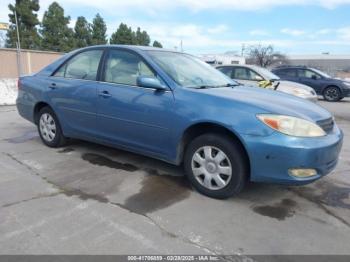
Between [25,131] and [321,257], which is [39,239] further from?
[25,131]

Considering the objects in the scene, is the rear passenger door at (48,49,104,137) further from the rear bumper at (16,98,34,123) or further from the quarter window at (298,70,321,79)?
the quarter window at (298,70,321,79)

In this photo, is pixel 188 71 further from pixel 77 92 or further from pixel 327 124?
pixel 327 124

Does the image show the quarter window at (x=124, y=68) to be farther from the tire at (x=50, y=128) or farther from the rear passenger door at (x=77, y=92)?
the tire at (x=50, y=128)

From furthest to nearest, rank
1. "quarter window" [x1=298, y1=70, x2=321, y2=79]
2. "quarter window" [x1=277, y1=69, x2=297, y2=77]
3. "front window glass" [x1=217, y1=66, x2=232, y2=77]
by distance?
"quarter window" [x1=277, y1=69, x2=297, y2=77], "quarter window" [x1=298, y1=70, x2=321, y2=79], "front window glass" [x1=217, y1=66, x2=232, y2=77]

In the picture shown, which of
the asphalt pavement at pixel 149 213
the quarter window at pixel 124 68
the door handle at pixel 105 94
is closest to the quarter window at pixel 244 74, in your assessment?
the asphalt pavement at pixel 149 213

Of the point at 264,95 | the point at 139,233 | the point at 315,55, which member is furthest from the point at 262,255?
the point at 315,55

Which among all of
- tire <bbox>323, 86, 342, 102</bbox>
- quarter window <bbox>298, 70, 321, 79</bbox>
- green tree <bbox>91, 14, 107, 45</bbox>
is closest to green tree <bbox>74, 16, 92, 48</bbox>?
green tree <bbox>91, 14, 107, 45</bbox>

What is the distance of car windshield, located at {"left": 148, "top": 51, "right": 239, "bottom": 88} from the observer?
14.2 feet

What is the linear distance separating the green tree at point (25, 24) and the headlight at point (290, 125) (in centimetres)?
3234

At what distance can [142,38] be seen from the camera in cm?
4850

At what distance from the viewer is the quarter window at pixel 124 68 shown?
448 centimetres

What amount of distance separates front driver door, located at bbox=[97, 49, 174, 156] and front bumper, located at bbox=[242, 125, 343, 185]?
1.03m

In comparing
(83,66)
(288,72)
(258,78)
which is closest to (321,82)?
(288,72)

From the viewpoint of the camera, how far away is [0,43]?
31.1 m
